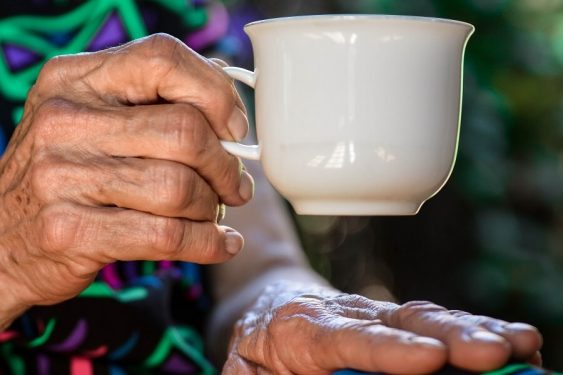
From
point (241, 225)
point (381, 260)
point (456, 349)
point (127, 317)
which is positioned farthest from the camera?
point (381, 260)

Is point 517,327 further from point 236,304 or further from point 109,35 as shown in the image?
point 109,35

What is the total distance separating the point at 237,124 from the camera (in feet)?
2.69

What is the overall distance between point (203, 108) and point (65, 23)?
0.53 m

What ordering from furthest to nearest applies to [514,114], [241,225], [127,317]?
[514,114]
[241,225]
[127,317]

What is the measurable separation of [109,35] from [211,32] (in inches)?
7.4

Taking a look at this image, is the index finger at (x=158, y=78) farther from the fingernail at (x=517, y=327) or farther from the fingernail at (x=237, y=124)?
the fingernail at (x=517, y=327)

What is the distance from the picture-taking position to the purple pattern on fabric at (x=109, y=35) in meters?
1.26

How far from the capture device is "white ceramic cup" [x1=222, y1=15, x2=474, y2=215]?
0.72 metres

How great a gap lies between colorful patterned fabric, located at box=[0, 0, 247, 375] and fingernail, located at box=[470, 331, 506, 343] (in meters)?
0.60

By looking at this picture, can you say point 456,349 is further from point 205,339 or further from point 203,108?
point 205,339

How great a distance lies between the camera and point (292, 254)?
1.42 meters

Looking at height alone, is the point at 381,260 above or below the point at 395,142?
below

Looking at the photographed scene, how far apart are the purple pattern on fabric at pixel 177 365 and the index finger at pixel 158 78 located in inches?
17.9

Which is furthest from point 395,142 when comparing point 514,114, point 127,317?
point 514,114
